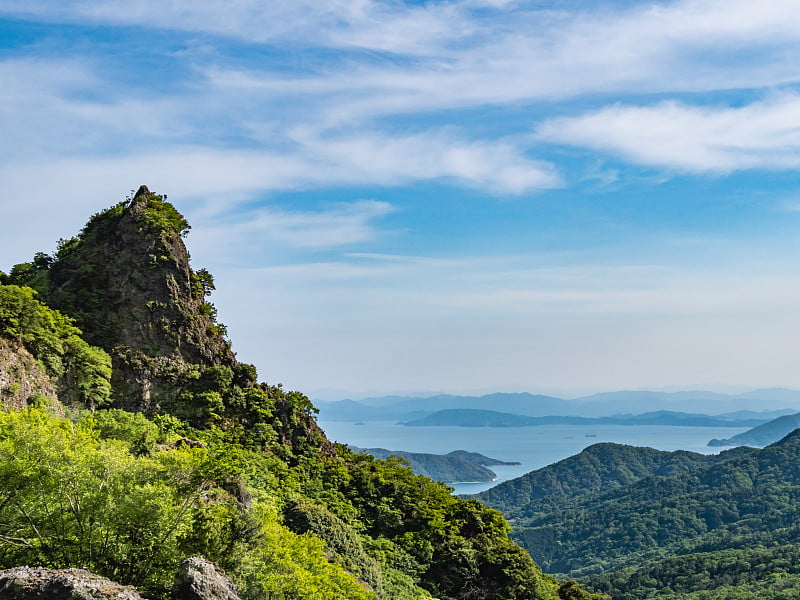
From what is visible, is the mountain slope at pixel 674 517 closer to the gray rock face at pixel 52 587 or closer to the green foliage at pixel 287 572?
the green foliage at pixel 287 572

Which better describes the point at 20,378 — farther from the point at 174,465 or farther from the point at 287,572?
the point at 287,572

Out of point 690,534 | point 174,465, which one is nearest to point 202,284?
point 174,465

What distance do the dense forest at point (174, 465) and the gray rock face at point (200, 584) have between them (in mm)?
2172

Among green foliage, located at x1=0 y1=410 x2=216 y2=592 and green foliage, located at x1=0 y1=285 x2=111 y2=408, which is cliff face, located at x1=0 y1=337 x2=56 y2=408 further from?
green foliage, located at x1=0 y1=410 x2=216 y2=592

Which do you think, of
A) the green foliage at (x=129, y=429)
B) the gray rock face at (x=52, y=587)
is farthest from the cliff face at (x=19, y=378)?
the gray rock face at (x=52, y=587)

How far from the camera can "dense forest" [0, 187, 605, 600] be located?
16.6 meters

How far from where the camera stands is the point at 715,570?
111 meters

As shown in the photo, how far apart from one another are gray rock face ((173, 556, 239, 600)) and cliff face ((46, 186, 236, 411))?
2266 centimetres

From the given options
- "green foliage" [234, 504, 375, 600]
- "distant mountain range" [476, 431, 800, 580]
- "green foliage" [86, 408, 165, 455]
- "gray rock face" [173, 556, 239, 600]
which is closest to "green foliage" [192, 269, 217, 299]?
"green foliage" [86, 408, 165, 455]

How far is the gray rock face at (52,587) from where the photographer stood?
11.9 meters

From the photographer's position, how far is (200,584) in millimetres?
13594

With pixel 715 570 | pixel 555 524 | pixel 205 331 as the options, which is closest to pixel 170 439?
pixel 205 331

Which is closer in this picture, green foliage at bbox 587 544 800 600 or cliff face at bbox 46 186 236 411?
cliff face at bbox 46 186 236 411

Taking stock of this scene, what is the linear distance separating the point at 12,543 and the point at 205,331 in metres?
24.0
